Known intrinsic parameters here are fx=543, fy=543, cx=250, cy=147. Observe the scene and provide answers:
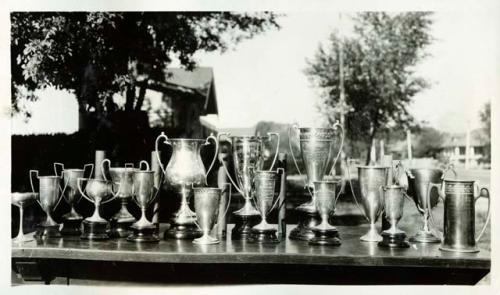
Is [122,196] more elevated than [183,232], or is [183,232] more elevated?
[122,196]

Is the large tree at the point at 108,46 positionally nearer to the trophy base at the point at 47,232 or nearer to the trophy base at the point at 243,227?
the trophy base at the point at 47,232

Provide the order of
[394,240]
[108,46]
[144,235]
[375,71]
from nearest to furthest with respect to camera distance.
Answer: [394,240], [144,235], [108,46], [375,71]

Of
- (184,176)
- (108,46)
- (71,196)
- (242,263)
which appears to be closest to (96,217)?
A: (71,196)

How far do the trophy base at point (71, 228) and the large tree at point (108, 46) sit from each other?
115cm

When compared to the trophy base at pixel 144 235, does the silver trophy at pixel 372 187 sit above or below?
above

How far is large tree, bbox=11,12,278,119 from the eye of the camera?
3660mm

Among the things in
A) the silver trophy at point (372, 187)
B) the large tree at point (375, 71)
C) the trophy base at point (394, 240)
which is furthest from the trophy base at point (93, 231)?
the large tree at point (375, 71)

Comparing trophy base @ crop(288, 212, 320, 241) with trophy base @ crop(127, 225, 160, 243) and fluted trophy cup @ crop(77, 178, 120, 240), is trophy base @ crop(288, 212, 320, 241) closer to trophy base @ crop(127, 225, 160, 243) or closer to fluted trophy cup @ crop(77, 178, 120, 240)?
trophy base @ crop(127, 225, 160, 243)

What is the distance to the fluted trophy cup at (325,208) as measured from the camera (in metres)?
2.25

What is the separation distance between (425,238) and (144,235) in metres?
1.25

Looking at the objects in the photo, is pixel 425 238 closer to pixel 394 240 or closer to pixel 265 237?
pixel 394 240

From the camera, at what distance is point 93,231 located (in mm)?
2436

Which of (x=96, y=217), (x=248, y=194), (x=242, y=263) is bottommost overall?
(x=242, y=263)

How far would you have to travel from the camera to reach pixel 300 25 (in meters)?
5.15
